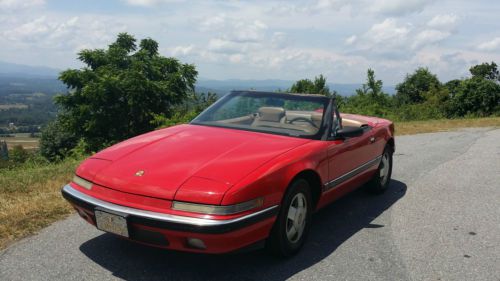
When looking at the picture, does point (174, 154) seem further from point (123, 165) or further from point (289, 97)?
point (289, 97)

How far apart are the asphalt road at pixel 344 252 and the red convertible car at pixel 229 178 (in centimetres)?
32

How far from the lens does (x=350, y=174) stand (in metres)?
4.70

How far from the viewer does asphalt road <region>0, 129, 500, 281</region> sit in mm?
3350

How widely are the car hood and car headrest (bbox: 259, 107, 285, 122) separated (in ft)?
1.47

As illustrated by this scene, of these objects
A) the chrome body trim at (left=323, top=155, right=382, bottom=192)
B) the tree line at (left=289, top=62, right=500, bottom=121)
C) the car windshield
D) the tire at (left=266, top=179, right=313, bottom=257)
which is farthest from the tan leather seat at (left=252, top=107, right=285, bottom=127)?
the tree line at (left=289, top=62, right=500, bottom=121)

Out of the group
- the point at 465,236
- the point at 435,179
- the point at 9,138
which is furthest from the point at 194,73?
the point at 9,138

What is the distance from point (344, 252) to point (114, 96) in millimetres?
21622

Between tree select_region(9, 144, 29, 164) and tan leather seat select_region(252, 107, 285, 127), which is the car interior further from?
tree select_region(9, 144, 29, 164)

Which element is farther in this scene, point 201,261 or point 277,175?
point 201,261

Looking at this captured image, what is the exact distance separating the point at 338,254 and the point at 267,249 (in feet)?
2.22

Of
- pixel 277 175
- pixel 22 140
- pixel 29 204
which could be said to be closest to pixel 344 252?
pixel 277 175

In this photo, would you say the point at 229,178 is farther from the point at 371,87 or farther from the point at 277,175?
the point at 371,87

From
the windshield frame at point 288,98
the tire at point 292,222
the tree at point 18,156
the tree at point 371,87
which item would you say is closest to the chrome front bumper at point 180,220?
the tire at point 292,222

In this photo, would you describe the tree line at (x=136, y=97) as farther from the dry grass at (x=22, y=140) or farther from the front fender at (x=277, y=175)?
the dry grass at (x=22, y=140)
